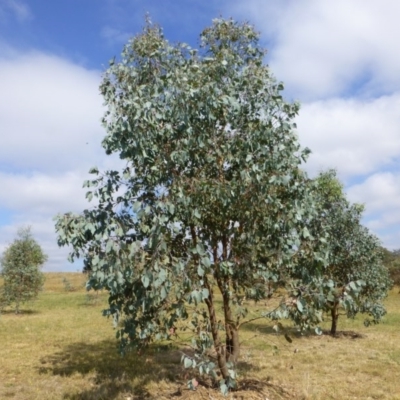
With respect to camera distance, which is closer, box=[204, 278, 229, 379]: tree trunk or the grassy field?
box=[204, 278, 229, 379]: tree trunk

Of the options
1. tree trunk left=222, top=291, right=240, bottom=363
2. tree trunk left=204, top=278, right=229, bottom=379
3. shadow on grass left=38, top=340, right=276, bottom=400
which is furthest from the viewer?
shadow on grass left=38, top=340, right=276, bottom=400

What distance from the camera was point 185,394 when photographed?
1101 cm

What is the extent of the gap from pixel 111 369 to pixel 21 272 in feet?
86.8

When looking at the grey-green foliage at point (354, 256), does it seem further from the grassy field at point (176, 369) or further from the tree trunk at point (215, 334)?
the tree trunk at point (215, 334)

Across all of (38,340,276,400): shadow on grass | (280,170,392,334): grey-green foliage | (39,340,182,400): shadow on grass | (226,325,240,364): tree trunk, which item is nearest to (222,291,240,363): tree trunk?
(226,325,240,364): tree trunk

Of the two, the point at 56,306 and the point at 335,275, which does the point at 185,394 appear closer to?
the point at 335,275

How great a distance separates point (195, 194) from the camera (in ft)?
29.2

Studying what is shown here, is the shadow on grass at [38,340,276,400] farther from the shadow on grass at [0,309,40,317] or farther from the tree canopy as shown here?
the shadow on grass at [0,309,40,317]

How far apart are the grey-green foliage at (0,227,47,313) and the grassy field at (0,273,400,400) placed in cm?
1318

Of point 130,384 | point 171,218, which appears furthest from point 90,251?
point 130,384

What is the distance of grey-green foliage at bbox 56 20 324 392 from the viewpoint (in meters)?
8.30

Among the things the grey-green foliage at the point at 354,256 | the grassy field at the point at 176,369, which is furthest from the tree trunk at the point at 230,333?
the grey-green foliage at the point at 354,256

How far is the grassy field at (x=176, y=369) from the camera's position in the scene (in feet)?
39.1

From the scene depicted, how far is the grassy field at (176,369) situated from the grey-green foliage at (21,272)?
1318 centimetres
